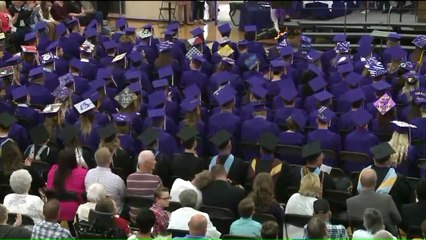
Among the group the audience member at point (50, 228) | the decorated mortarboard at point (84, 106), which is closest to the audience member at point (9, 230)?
the audience member at point (50, 228)

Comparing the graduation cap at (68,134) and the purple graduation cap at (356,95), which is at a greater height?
the purple graduation cap at (356,95)

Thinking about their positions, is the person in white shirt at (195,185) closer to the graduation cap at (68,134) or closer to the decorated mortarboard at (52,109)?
the graduation cap at (68,134)

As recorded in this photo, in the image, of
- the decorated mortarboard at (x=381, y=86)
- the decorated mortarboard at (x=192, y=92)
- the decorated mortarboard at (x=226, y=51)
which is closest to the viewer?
the decorated mortarboard at (x=381, y=86)

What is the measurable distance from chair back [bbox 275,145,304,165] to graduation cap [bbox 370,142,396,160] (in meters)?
1.08

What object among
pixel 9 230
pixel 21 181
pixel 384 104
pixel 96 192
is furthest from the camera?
pixel 384 104

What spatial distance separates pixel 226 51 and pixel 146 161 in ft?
17.4

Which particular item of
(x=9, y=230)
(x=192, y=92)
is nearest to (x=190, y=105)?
(x=192, y=92)

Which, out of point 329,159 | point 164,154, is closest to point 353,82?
point 329,159

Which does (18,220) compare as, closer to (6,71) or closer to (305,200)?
(305,200)

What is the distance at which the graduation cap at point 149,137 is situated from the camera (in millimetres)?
8914

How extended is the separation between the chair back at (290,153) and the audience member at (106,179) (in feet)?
6.93

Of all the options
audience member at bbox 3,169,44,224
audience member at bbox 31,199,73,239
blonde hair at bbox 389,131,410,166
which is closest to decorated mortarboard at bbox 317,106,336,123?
blonde hair at bbox 389,131,410,166

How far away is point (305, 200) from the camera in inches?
285

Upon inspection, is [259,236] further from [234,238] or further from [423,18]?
[423,18]
